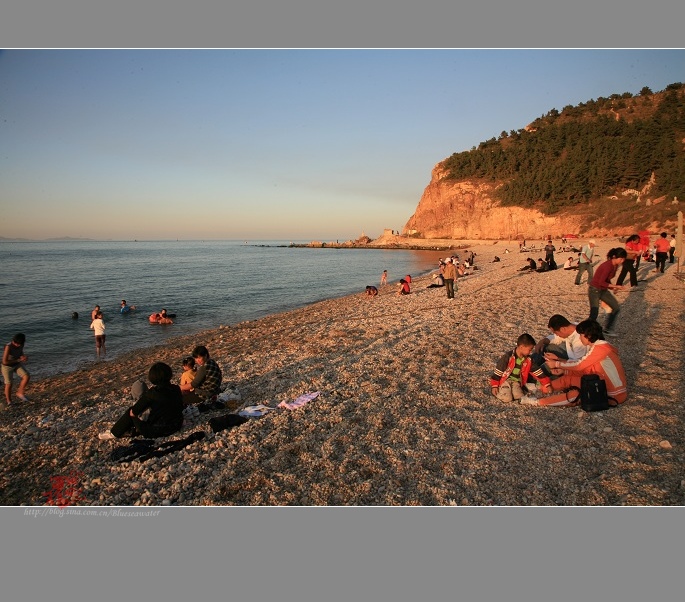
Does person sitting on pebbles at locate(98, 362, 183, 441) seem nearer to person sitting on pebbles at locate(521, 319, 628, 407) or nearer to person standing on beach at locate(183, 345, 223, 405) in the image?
person standing on beach at locate(183, 345, 223, 405)

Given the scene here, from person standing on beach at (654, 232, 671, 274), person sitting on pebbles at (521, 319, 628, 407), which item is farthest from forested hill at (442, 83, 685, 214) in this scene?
person sitting on pebbles at (521, 319, 628, 407)

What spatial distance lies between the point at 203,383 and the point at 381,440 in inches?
129

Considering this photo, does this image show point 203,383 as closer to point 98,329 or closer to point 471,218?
point 98,329

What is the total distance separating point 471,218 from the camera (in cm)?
7819

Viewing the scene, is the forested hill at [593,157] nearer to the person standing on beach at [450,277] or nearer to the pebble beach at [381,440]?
the person standing on beach at [450,277]

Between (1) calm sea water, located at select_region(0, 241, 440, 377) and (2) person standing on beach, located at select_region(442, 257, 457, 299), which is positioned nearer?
(1) calm sea water, located at select_region(0, 241, 440, 377)

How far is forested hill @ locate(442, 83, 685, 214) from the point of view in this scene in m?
56.5

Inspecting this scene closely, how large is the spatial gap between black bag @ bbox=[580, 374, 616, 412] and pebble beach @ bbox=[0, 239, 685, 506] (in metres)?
0.11

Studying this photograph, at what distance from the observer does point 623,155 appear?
195 ft

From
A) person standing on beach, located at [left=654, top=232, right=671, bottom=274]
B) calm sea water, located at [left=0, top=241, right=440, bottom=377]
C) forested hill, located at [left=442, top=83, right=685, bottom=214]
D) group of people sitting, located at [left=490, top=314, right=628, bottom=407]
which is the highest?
forested hill, located at [left=442, top=83, right=685, bottom=214]

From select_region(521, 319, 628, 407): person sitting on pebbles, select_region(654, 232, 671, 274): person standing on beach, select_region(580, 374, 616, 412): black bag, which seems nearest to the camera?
select_region(580, 374, 616, 412): black bag

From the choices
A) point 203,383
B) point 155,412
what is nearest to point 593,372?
point 203,383

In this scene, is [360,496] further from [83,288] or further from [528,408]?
[83,288]

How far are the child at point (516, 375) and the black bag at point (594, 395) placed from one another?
Result: 503mm
